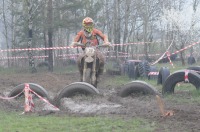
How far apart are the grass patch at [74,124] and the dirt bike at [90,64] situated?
3496 mm

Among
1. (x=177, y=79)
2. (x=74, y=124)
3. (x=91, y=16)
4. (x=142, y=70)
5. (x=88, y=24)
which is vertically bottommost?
(x=74, y=124)

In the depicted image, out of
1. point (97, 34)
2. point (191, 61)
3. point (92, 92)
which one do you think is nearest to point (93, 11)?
point (191, 61)

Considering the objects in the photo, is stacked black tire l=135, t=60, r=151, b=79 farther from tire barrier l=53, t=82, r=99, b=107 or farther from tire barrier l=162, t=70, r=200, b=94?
tire barrier l=53, t=82, r=99, b=107

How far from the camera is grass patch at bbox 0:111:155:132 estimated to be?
23.7ft

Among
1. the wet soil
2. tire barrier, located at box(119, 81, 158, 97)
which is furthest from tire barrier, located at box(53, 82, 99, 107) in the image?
tire barrier, located at box(119, 81, 158, 97)

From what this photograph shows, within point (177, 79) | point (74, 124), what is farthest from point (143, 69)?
point (74, 124)

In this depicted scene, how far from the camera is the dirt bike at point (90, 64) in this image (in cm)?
1183

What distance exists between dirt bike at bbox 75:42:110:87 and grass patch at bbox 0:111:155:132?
3.50 metres

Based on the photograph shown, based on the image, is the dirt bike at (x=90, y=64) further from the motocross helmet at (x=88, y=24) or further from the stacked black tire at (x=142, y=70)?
the stacked black tire at (x=142, y=70)

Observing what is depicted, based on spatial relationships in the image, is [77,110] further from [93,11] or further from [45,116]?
[93,11]

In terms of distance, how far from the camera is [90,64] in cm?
1209

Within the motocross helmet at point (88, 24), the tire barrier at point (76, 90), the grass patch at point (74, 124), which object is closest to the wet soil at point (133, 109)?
the tire barrier at point (76, 90)

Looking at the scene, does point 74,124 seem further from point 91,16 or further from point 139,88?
point 91,16

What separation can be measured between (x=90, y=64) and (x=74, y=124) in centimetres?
453
